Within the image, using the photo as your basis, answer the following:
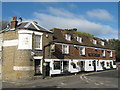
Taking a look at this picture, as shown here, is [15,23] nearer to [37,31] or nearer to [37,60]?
[37,31]

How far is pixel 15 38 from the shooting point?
20.6 meters

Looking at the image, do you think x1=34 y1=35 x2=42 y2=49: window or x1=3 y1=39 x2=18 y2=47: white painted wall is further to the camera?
x1=34 y1=35 x2=42 y2=49: window

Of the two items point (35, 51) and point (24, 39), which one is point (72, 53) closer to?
point (35, 51)

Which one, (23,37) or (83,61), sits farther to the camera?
(83,61)

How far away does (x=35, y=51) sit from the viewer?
2047 cm

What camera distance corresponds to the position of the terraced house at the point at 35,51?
19719 mm

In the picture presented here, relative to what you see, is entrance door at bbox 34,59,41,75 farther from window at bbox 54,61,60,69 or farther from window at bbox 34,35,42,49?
window at bbox 54,61,60,69

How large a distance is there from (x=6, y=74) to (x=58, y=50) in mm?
8224

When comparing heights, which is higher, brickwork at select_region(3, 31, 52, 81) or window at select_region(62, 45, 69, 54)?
window at select_region(62, 45, 69, 54)

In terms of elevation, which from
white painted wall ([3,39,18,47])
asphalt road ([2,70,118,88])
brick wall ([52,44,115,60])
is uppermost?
white painted wall ([3,39,18,47])

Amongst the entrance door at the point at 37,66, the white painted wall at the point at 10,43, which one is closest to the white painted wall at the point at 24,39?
the white painted wall at the point at 10,43

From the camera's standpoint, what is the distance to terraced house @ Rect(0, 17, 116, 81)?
19719 millimetres

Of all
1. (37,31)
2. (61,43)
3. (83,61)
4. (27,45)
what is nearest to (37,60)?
(27,45)

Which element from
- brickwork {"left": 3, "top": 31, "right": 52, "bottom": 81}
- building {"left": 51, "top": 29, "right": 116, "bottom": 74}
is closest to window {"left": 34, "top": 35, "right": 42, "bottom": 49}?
brickwork {"left": 3, "top": 31, "right": 52, "bottom": 81}
